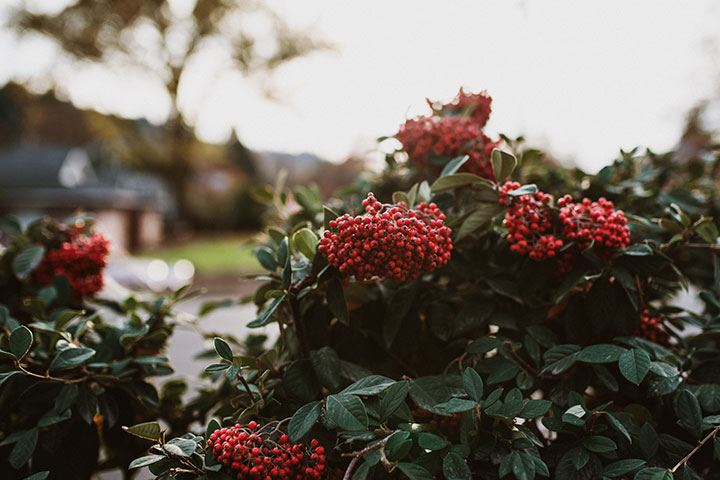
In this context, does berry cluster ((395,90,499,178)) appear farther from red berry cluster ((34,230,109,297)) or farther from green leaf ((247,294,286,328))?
red berry cluster ((34,230,109,297))

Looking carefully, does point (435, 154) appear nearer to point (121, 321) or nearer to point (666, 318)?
point (666, 318)

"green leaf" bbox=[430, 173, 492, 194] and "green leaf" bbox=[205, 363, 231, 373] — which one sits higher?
"green leaf" bbox=[430, 173, 492, 194]

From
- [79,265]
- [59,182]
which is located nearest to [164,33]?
[59,182]

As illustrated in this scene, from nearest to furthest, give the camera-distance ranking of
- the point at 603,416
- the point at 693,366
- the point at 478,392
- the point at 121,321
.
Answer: the point at 478,392 < the point at 603,416 < the point at 693,366 < the point at 121,321

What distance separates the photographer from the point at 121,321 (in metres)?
1.60

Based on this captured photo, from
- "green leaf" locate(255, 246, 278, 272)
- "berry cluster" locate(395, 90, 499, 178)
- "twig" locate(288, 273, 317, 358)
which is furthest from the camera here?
"berry cluster" locate(395, 90, 499, 178)

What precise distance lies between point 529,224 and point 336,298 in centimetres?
45

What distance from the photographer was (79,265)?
1668 millimetres

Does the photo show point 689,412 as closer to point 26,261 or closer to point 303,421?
point 303,421

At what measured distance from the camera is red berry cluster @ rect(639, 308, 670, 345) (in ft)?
4.44

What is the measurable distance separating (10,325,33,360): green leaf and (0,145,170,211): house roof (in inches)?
787

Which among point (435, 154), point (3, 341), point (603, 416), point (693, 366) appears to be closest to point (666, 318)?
point (693, 366)

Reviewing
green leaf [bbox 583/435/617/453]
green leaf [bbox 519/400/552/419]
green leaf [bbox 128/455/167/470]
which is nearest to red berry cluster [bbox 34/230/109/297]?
green leaf [bbox 128/455/167/470]

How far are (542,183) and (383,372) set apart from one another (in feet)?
2.60
